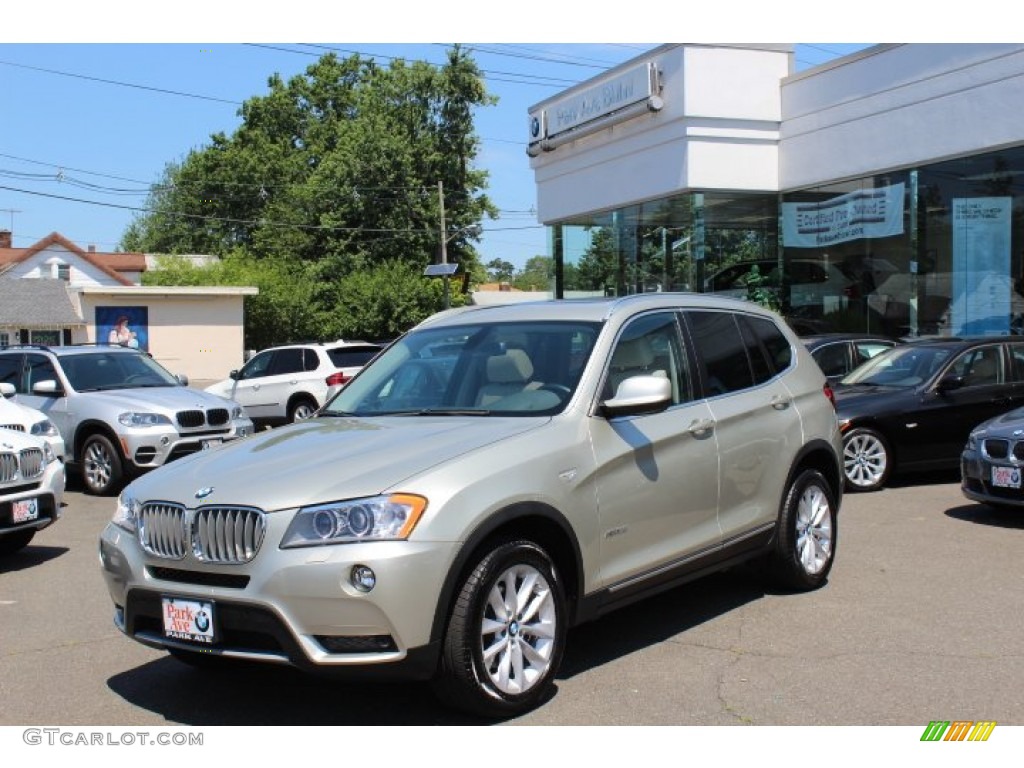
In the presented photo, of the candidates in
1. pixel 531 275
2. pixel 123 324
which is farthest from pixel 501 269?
pixel 123 324

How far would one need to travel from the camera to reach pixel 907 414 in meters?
11.2

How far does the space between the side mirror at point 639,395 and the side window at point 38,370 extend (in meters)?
9.80

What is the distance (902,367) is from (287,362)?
38.1 feet

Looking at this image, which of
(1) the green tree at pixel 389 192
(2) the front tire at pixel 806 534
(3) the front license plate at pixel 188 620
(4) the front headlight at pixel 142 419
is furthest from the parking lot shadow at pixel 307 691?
(1) the green tree at pixel 389 192

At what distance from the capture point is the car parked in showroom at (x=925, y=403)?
36.6ft

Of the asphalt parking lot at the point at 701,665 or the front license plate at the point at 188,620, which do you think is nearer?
the front license plate at the point at 188,620

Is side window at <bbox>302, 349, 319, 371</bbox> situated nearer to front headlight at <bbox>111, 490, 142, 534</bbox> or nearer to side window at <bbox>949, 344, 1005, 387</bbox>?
side window at <bbox>949, 344, 1005, 387</bbox>

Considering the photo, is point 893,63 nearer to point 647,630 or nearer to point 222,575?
point 647,630

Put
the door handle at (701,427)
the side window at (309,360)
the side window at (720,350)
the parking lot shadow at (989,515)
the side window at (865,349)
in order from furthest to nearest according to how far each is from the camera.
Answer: the side window at (309,360) → the side window at (865,349) → the parking lot shadow at (989,515) → the side window at (720,350) → the door handle at (701,427)

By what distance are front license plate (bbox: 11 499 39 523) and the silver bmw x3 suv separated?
3.44 metres

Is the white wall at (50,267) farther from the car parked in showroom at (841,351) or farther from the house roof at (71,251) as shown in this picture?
the car parked in showroom at (841,351)

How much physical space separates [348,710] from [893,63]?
16748 mm

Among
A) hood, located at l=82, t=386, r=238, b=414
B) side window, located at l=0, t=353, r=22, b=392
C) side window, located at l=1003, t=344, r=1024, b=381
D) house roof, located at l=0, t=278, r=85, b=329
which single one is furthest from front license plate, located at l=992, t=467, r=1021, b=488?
house roof, located at l=0, t=278, r=85, b=329
